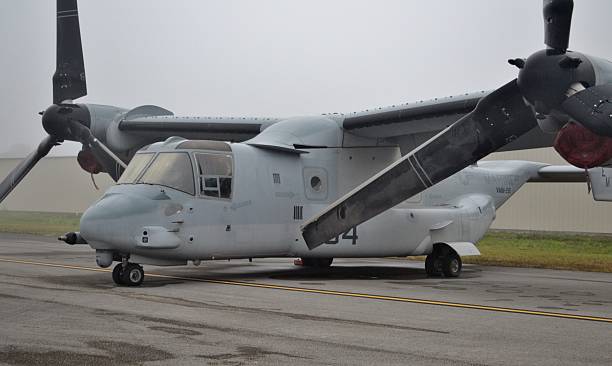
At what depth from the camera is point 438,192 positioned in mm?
18547

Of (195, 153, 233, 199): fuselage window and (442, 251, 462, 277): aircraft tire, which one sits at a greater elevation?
(195, 153, 233, 199): fuselage window

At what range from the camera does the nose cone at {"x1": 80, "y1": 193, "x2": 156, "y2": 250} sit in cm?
1357

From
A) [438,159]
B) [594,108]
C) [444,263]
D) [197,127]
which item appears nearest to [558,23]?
[594,108]

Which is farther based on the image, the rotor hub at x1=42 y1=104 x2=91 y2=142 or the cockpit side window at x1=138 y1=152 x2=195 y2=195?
the rotor hub at x1=42 y1=104 x2=91 y2=142

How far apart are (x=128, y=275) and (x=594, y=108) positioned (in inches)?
317

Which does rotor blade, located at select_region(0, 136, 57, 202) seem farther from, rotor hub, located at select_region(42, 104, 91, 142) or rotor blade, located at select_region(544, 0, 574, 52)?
rotor blade, located at select_region(544, 0, 574, 52)

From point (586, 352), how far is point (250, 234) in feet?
28.0

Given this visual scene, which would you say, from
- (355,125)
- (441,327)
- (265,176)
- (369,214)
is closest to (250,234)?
(265,176)

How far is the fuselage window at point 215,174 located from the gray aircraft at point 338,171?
0.9 inches

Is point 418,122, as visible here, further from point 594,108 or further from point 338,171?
point 594,108

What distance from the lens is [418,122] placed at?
1628 cm

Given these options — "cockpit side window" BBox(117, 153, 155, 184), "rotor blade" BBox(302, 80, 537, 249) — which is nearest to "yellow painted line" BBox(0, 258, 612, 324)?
"rotor blade" BBox(302, 80, 537, 249)

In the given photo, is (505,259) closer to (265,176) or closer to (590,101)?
(265,176)

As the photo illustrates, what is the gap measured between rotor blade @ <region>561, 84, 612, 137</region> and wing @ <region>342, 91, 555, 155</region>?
12.9 ft
